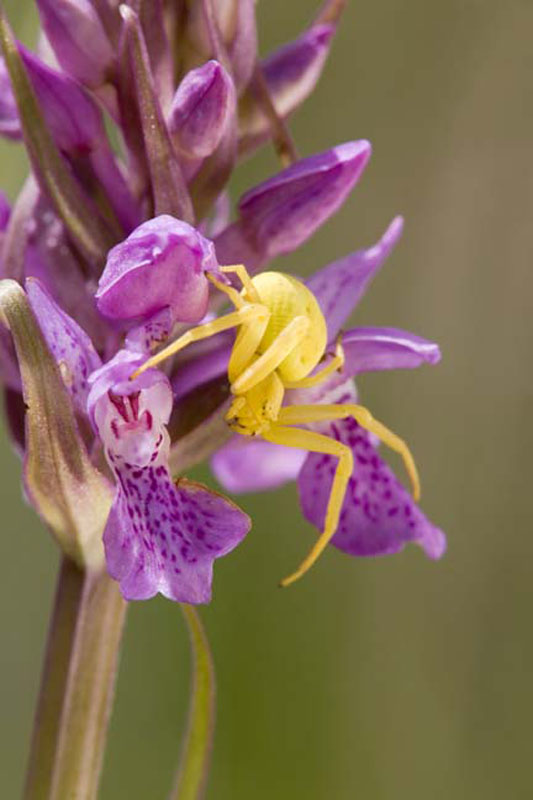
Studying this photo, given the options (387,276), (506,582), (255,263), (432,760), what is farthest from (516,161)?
(255,263)

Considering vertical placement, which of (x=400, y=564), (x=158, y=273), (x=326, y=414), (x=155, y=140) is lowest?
(x=400, y=564)

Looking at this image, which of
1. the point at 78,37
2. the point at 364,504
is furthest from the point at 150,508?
the point at 78,37

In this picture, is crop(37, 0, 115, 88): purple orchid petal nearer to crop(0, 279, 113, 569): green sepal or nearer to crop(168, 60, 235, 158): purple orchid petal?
crop(168, 60, 235, 158): purple orchid petal

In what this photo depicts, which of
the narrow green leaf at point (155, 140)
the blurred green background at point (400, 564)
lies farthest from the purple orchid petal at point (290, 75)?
the blurred green background at point (400, 564)

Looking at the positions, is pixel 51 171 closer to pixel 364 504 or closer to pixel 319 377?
pixel 319 377

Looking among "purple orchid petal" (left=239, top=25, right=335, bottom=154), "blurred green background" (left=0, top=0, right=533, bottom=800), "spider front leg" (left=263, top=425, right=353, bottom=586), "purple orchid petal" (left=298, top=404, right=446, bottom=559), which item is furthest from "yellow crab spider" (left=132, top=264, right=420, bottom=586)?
"blurred green background" (left=0, top=0, right=533, bottom=800)

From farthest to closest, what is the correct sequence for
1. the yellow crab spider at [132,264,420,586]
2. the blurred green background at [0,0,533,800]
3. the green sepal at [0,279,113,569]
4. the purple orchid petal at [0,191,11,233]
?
the blurred green background at [0,0,533,800] → the purple orchid petal at [0,191,11,233] → the yellow crab spider at [132,264,420,586] → the green sepal at [0,279,113,569]
